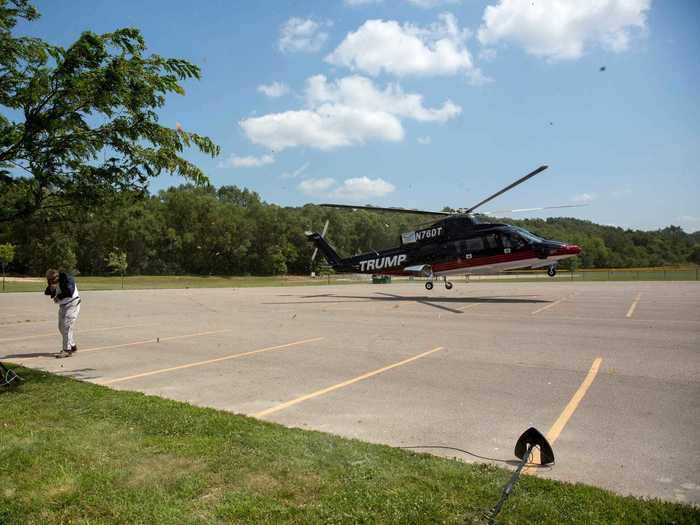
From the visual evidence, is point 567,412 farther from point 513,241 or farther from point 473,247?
point 473,247

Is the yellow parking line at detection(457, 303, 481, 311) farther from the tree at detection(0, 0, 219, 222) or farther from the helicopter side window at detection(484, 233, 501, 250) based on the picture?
the tree at detection(0, 0, 219, 222)

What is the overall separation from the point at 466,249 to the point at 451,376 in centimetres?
1677

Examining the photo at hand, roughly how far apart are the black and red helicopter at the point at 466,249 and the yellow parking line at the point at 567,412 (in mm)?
13419

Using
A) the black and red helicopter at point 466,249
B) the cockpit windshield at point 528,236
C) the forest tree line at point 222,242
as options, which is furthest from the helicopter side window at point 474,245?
the forest tree line at point 222,242

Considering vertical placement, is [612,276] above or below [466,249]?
below

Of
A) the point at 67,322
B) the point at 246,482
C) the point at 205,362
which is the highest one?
the point at 67,322

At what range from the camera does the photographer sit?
1064 cm

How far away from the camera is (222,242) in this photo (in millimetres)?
97562

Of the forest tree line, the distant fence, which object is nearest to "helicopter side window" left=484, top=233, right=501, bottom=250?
the distant fence

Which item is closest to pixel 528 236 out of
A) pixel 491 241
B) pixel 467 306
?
pixel 491 241

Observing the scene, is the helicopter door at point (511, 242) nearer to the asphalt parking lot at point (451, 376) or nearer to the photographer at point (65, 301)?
the asphalt parking lot at point (451, 376)

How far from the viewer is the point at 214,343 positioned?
12.1 m

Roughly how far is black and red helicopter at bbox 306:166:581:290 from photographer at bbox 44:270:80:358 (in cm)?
1426

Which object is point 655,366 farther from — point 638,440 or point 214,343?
point 214,343
